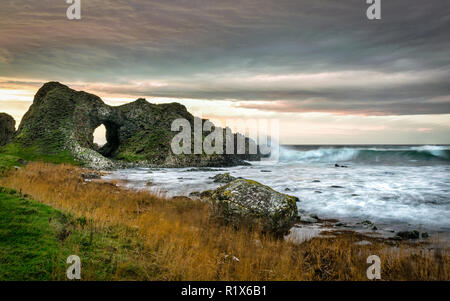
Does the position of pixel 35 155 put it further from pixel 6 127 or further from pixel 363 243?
pixel 363 243

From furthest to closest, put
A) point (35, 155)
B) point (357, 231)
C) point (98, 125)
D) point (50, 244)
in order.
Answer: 1. point (98, 125)
2. point (35, 155)
3. point (357, 231)
4. point (50, 244)

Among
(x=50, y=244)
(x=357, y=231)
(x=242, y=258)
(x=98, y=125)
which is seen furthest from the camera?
(x=98, y=125)

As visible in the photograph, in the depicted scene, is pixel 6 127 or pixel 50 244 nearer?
pixel 50 244

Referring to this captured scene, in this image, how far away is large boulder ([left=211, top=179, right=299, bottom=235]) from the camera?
35.7ft

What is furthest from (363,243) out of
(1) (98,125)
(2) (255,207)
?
(1) (98,125)

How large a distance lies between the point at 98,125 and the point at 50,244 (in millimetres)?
41714

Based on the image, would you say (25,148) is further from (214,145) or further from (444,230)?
(444,230)

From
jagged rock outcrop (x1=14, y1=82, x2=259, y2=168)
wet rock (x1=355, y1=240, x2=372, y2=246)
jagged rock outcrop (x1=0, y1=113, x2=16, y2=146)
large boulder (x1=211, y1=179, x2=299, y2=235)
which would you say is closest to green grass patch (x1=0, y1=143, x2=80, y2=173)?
jagged rock outcrop (x1=14, y1=82, x2=259, y2=168)

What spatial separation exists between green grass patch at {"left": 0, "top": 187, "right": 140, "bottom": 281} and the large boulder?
15.5 ft

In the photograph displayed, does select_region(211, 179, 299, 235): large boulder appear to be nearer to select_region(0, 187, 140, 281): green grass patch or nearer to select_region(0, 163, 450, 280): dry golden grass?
select_region(0, 163, 450, 280): dry golden grass

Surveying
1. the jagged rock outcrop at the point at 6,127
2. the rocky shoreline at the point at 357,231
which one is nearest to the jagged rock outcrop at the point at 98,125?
the jagged rock outcrop at the point at 6,127

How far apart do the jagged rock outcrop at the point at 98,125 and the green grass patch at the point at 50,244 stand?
2963cm

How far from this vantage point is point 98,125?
43.8m
